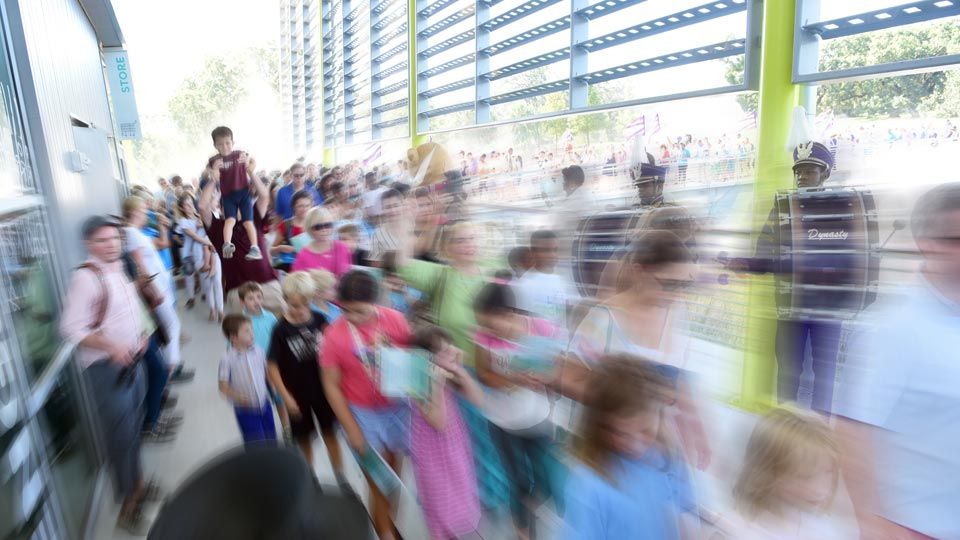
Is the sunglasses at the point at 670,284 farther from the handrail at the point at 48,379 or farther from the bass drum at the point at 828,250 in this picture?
the handrail at the point at 48,379

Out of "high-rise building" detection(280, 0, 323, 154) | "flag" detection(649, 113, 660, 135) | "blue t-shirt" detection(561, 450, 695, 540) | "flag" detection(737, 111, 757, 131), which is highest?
"high-rise building" detection(280, 0, 323, 154)

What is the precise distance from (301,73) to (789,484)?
17361 mm

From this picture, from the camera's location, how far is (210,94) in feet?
68.7

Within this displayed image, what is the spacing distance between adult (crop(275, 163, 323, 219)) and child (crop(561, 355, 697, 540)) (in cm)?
465

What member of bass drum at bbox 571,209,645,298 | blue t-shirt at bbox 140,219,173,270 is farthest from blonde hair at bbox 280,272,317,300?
blue t-shirt at bbox 140,219,173,270

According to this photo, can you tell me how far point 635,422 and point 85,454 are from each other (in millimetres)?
2600

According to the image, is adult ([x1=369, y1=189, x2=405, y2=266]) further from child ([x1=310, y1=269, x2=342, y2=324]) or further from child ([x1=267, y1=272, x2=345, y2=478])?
child ([x1=267, y1=272, x2=345, y2=478])

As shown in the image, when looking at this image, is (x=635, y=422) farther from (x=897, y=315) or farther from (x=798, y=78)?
(x=798, y=78)

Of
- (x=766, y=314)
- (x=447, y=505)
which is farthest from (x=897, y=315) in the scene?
(x=766, y=314)

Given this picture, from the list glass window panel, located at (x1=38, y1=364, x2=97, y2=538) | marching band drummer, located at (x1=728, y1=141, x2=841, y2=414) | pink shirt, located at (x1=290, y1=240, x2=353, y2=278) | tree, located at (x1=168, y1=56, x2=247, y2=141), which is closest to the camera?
glass window panel, located at (x1=38, y1=364, x2=97, y2=538)

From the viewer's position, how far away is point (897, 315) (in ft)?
4.34

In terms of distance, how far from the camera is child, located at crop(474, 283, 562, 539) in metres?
1.99

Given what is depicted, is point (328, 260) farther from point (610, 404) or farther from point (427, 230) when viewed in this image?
point (610, 404)

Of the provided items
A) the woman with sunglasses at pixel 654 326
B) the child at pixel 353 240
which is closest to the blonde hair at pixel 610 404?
the woman with sunglasses at pixel 654 326
